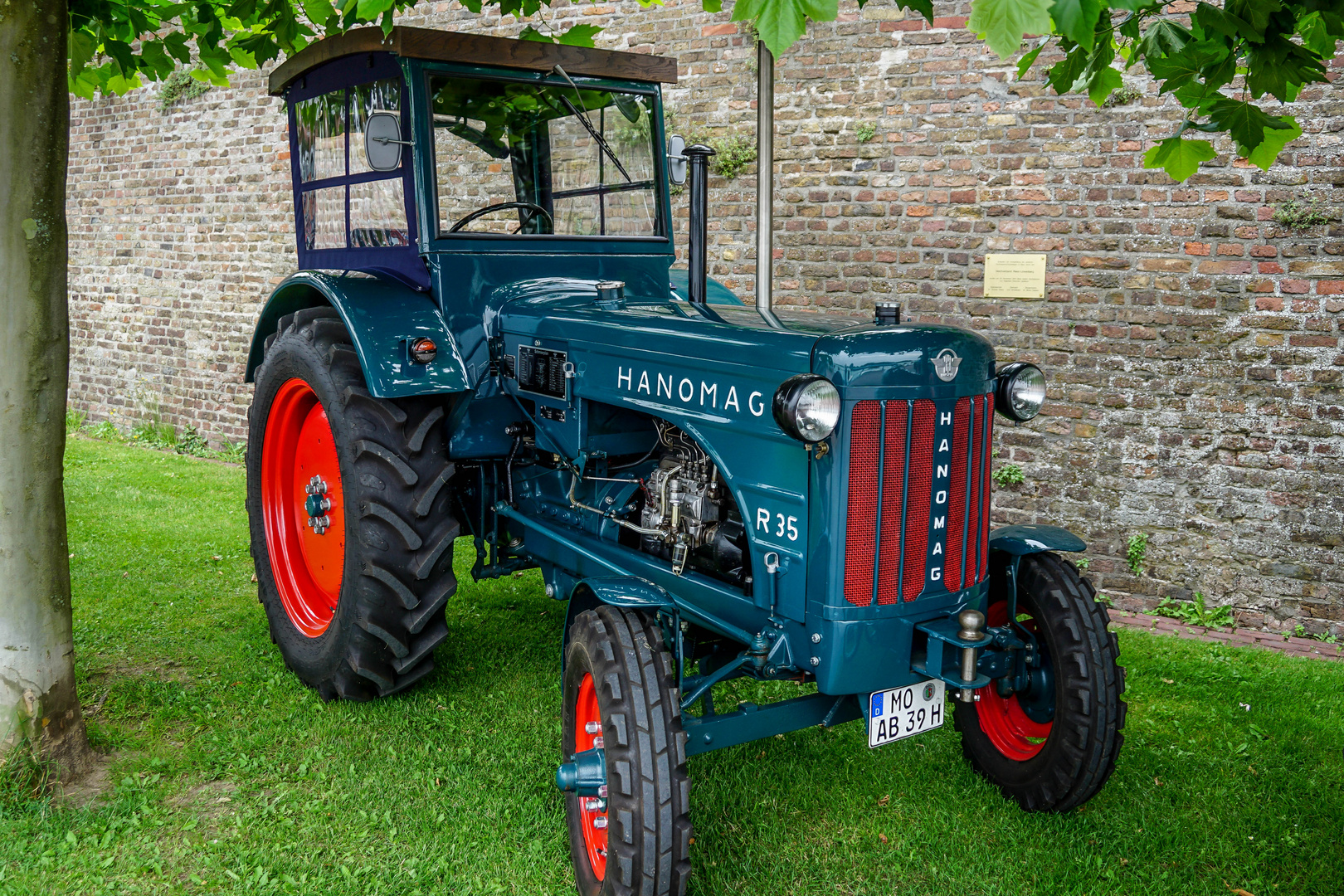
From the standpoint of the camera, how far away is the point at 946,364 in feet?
8.48

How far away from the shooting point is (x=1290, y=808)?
10.5 feet

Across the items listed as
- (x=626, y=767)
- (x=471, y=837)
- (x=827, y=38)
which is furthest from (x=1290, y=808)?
(x=827, y=38)

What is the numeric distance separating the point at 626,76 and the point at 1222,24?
202 centimetres

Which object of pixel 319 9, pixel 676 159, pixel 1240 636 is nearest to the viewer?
pixel 676 159

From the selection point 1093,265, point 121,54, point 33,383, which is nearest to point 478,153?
point 121,54

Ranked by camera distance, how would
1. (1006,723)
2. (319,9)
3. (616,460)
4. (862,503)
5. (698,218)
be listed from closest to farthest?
1. (862,503)
2. (1006,723)
3. (698,218)
4. (616,460)
5. (319,9)

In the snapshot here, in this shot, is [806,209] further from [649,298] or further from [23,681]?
[23,681]

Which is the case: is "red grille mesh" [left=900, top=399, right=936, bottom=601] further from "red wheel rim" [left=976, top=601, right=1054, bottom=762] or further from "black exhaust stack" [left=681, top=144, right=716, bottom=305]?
"black exhaust stack" [left=681, top=144, right=716, bottom=305]

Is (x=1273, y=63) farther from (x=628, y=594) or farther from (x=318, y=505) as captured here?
(x=318, y=505)

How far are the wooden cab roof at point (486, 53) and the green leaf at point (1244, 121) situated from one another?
74.0 inches

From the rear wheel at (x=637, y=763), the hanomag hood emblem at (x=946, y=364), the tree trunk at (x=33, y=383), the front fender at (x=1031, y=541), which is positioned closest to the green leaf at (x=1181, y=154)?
the hanomag hood emblem at (x=946, y=364)

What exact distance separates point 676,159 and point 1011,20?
6.55 ft

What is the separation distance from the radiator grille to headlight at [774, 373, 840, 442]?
0.39 ft

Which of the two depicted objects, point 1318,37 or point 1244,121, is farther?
point 1318,37
